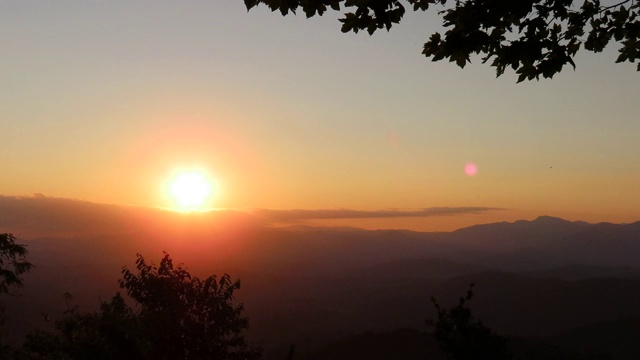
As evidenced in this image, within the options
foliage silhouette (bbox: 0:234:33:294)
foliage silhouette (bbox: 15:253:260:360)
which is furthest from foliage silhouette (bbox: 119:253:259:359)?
foliage silhouette (bbox: 0:234:33:294)

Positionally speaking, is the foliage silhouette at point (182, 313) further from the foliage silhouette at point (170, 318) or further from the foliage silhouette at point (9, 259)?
the foliage silhouette at point (9, 259)

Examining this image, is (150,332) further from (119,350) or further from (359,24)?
(359,24)

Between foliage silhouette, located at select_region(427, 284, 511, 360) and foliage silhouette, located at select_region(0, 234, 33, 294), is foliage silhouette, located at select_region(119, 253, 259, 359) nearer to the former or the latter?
foliage silhouette, located at select_region(0, 234, 33, 294)

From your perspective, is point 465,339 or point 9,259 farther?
point 465,339

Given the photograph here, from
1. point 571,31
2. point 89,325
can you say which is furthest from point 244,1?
point 89,325

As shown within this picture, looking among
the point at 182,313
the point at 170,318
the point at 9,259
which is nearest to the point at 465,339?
the point at 182,313

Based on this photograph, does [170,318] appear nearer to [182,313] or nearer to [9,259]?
[182,313]

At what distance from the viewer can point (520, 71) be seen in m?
6.84

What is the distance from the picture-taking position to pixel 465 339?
4222 cm

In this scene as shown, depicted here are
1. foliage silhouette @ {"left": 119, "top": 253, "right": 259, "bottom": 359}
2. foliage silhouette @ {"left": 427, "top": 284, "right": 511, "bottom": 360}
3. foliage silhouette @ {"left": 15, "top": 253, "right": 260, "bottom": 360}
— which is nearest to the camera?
foliage silhouette @ {"left": 15, "top": 253, "right": 260, "bottom": 360}

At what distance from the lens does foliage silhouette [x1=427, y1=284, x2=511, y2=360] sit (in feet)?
137

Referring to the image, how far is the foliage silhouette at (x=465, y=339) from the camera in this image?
4178 centimetres

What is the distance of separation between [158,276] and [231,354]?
3967 millimetres

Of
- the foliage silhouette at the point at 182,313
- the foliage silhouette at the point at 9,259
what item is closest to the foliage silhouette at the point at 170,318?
the foliage silhouette at the point at 182,313
